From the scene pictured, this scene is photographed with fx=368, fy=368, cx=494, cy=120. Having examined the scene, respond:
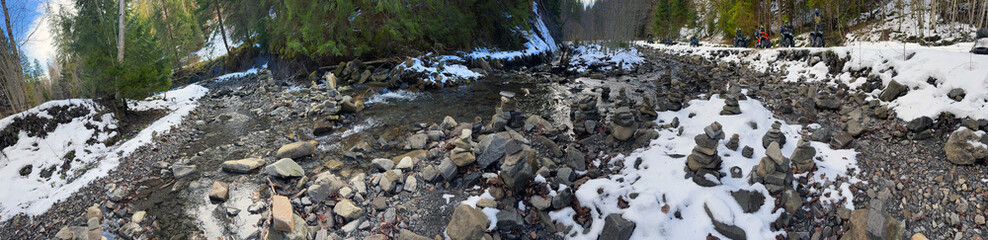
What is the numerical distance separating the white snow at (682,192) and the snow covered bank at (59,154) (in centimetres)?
856

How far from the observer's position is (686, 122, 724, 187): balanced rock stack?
4938 millimetres

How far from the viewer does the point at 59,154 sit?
7555mm

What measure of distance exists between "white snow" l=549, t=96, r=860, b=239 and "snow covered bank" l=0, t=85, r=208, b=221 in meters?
8.56

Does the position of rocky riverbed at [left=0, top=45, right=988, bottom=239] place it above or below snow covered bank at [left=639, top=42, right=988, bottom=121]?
below

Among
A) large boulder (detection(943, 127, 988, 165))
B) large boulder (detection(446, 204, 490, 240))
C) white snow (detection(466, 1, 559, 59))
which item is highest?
white snow (detection(466, 1, 559, 59))

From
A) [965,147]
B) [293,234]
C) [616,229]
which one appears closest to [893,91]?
[965,147]

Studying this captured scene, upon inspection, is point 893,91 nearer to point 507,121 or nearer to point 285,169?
point 507,121

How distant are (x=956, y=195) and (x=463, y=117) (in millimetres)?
8824

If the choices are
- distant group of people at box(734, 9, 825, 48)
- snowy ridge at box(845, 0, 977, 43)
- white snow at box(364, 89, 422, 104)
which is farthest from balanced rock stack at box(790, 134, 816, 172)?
distant group of people at box(734, 9, 825, 48)

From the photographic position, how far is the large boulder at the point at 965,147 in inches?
168

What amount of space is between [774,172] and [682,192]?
1.18m

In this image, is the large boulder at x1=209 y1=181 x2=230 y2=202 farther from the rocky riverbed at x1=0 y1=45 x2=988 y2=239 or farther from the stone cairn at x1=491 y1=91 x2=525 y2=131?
the stone cairn at x1=491 y1=91 x2=525 y2=131

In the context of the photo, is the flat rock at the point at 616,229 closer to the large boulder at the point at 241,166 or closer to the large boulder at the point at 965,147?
the large boulder at the point at 965,147

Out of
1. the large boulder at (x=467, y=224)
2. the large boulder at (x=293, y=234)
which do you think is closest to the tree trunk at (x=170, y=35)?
the large boulder at (x=293, y=234)
